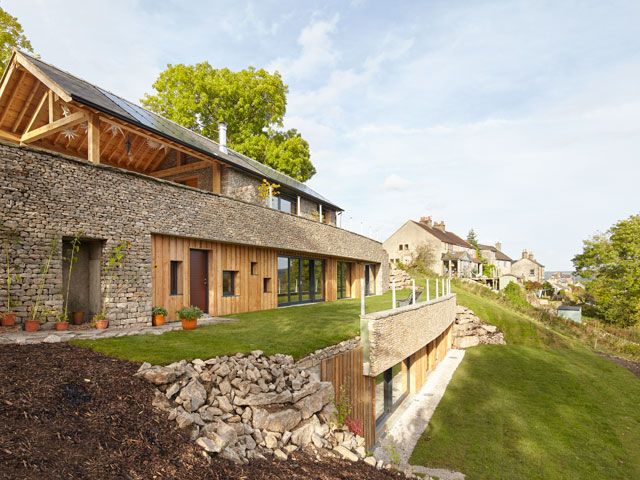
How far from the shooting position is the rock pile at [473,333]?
19.6 meters

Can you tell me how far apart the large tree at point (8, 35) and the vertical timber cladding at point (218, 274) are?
13123 millimetres

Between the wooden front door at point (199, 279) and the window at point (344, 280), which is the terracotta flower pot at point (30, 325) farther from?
the window at point (344, 280)

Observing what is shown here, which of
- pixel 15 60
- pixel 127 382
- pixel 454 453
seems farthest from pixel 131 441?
pixel 15 60

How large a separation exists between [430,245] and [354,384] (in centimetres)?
3410

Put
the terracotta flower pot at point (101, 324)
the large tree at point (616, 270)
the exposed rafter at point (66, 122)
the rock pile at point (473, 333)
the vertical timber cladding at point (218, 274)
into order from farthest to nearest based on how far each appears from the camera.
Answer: the large tree at point (616, 270), the rock pile at point (473, 333), the vertical timber cladding at point (218, 274), the exposed rafter at point (66, 122), the terracotta flower pot at point (101, 324)

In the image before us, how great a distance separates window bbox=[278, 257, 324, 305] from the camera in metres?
16.5

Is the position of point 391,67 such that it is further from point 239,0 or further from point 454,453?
point 454,453

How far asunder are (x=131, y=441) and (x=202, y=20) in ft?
40.2

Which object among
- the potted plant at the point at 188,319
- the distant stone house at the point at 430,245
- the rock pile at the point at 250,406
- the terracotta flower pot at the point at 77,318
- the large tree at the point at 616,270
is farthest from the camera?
the distant stone house at the point at 430,245

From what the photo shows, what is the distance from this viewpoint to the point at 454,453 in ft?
29.4

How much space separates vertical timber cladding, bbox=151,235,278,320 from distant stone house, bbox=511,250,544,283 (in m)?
61.8

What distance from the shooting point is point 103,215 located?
352 inches

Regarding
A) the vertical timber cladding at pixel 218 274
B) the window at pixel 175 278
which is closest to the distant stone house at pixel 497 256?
the vertical timber cladding at pixel 218 274

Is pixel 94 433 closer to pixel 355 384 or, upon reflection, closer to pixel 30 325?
pixel 30 325
